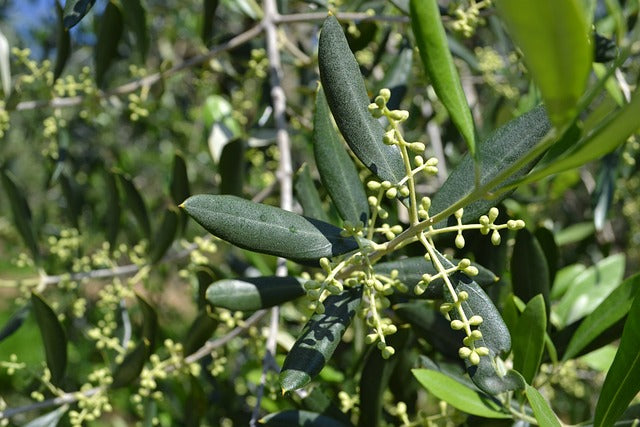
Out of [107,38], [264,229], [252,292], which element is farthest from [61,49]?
[264,229]

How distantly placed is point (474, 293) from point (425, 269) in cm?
19

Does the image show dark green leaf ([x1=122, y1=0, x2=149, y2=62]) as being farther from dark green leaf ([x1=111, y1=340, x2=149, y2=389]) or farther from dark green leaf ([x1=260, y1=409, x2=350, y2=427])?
dark green leaf ([x1=260, y1=409, x2=350, y2=427])

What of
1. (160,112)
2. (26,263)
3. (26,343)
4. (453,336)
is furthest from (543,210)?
(26,343)

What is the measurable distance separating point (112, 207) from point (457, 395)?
1.43m

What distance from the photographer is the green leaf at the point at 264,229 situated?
1.04m

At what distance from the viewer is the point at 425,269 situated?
1.24 m

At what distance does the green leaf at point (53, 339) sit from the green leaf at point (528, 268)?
1.16m

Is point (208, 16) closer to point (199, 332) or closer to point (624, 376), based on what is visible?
point (199, 332)

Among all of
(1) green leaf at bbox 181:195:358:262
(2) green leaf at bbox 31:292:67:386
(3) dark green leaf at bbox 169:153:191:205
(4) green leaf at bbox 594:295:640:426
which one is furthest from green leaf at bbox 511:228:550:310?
(2) green leaf at bbox 31:292:67:386

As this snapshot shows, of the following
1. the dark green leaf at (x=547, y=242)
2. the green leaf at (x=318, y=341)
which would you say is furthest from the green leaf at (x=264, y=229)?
the dark green leaf at (x=547, y=242)

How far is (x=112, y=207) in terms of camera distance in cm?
223

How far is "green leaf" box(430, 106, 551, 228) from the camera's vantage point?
1038mm

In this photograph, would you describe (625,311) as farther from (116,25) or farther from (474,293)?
(116,25)

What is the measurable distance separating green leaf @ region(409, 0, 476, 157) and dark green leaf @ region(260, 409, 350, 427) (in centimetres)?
77
